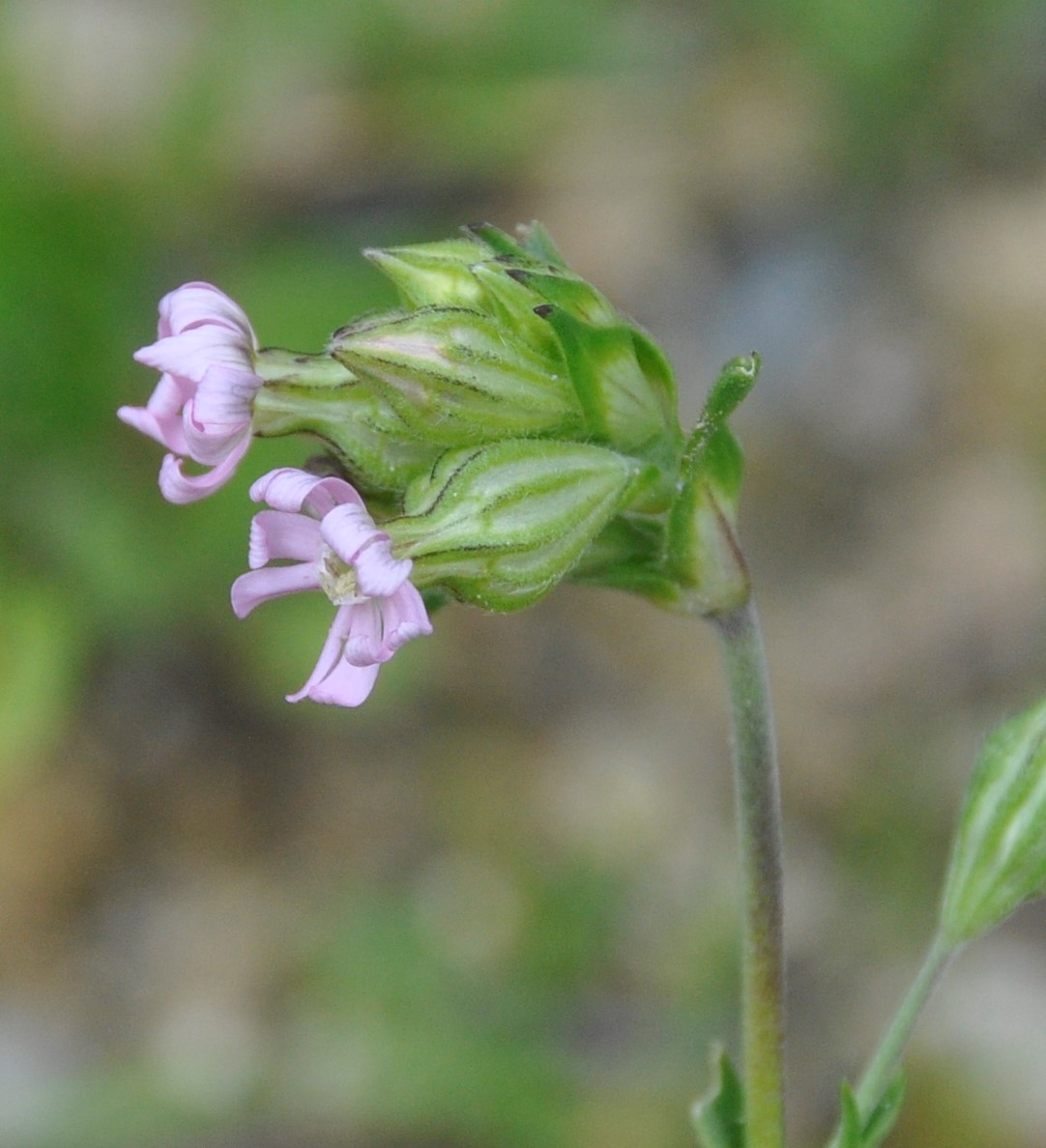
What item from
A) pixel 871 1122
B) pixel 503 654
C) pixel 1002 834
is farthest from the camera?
pixel 503 654

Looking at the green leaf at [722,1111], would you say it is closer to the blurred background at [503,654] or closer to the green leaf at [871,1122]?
the green leaf at [871,1122]

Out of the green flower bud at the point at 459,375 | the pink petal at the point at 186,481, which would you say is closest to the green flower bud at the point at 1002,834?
the green flower bud at the point at 459,375

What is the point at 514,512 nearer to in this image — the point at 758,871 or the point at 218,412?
the point at 218,412

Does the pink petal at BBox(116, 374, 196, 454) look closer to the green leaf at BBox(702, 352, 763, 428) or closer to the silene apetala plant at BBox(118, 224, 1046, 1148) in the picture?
the silene apetala plant at BBox(118, 224, 1046, 1148)

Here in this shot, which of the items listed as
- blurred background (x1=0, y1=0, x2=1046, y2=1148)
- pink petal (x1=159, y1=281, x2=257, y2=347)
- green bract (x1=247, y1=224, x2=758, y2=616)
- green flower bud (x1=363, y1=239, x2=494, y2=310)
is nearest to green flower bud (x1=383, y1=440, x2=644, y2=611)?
green bract (x1=247, y1=224, x2=758, y2=616)

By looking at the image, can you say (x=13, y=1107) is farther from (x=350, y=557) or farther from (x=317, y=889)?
(x=350, y=557)

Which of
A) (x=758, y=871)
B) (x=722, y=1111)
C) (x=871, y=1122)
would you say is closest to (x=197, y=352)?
(x=758, y=871)
